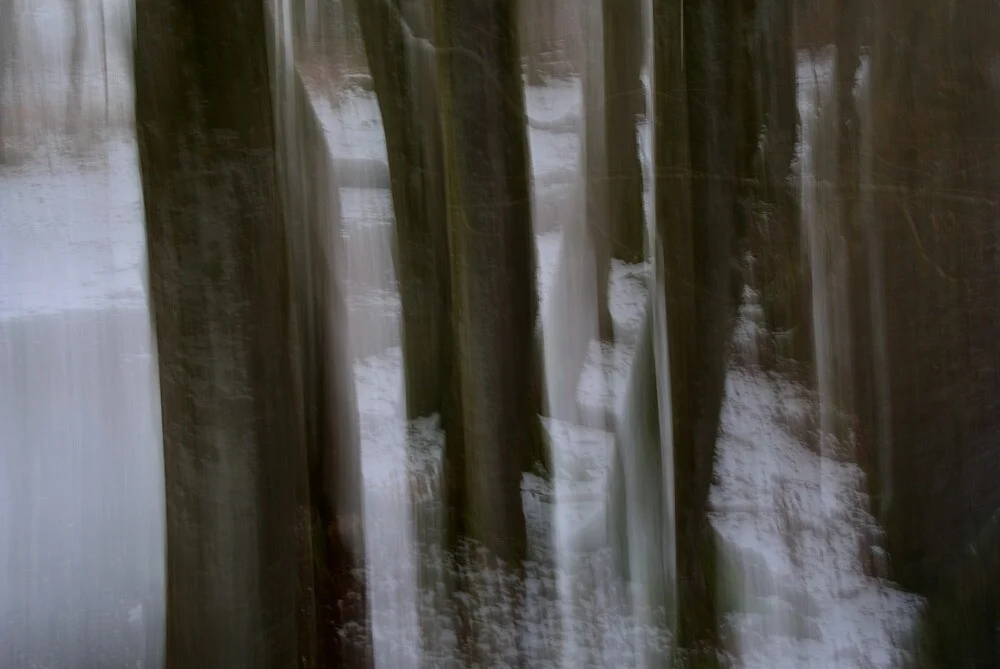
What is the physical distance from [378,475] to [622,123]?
445 millimetres

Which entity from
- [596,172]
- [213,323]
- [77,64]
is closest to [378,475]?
[213,323]

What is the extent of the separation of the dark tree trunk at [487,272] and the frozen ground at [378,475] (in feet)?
0.09

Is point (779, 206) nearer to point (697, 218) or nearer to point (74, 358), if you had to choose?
point (697, 218)

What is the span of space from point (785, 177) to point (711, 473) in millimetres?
320

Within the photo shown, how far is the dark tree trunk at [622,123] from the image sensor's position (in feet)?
2.51

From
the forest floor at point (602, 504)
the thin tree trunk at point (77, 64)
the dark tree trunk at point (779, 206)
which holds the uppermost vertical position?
the thin tree trunk at point (77, 64)

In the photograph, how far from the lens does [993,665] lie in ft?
2.50

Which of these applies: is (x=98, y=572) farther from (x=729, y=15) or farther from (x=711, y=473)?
(x=729, y=15)

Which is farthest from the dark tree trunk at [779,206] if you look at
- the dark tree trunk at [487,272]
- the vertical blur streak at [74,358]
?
the vertical blur streak at [74,358]

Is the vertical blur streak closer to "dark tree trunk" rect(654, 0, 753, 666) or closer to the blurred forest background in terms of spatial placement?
the blurred forest background

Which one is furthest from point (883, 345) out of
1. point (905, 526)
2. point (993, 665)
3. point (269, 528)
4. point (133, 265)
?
point (133, 265)

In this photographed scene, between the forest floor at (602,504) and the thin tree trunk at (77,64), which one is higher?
the thin tree trunk at (77,64)

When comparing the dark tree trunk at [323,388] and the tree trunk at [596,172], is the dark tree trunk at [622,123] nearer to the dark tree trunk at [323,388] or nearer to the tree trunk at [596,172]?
the tree trunk at [596,172]

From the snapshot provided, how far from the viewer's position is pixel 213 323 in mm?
705
